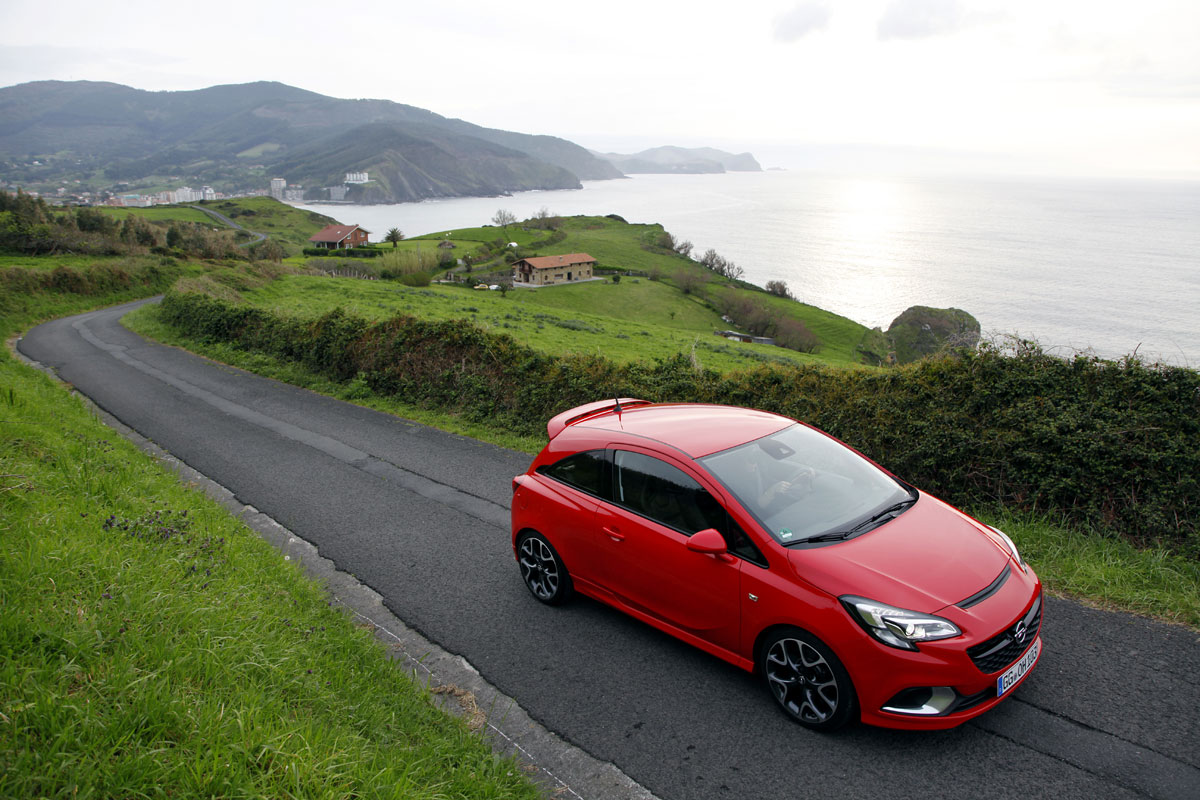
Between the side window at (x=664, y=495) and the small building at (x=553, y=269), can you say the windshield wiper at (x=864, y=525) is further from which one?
the small building at (x=553, y=269)

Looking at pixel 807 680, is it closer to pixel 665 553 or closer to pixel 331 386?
pixel 665 553

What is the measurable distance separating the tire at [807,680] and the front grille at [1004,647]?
0.75m

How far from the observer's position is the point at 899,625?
385 centimetres

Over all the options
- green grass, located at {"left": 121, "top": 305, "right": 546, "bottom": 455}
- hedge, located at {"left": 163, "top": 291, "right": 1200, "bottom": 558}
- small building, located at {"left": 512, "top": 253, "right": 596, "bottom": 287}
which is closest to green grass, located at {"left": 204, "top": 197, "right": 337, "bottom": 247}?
small building, located at {"left": 512, "top": 253, "right": 596, "bottom": 287}

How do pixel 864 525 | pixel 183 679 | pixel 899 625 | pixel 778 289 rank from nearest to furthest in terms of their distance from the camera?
pixel 183 679 < pixel 899 625 < pixel 864 525 < pixel 778 289

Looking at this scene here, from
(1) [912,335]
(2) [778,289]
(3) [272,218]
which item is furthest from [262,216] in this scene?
(1) [912,335]

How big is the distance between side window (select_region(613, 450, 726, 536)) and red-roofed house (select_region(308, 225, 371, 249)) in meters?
97.7

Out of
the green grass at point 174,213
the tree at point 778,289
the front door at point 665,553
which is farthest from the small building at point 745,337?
the green grass at point 174,213

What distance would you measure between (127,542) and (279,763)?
3.31 meters

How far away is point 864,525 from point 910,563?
0.47m

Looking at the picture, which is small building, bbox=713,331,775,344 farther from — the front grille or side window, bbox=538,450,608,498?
Answer: the front grille

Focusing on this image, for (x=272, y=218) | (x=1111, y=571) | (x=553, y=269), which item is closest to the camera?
(x=1111, y=571)

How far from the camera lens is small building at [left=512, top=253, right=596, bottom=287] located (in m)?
79.9

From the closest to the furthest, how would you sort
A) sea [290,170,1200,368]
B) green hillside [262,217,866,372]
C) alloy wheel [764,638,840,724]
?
alloy wheel [764,638,840,724] < green hillside [262,217,866,372] < sea [290,170,1200,368]
